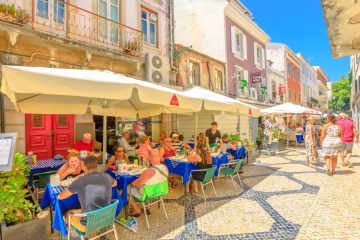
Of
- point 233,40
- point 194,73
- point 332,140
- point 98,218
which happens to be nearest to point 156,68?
point 194,73

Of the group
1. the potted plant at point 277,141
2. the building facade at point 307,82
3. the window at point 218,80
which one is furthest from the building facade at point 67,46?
the building facade at point 307,82

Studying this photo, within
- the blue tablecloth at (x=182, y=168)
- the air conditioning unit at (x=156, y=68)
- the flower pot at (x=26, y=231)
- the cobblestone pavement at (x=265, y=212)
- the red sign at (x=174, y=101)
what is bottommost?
the cobblestone pavement at (x=265, y=212)

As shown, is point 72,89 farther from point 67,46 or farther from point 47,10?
point 47,10

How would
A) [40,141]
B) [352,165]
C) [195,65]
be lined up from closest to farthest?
[40,141], [352,165], [195,65]

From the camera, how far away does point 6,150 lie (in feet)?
11.3

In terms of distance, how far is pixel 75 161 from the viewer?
423 centimetres

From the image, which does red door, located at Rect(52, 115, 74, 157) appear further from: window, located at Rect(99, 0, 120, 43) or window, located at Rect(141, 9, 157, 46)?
window, located at Rect(141, 9, 157, 46)

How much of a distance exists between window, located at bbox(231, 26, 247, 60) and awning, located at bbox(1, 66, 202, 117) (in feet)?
41.7

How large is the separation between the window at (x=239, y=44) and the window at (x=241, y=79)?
3.29 feet

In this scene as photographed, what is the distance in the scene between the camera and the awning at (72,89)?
2.86 metres

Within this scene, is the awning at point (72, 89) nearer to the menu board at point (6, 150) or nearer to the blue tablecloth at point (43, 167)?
the menu board at point (6, 150)

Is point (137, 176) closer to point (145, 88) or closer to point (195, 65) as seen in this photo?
point (145, 88)

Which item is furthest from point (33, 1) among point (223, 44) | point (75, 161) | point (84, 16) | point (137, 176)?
point (223, 44)

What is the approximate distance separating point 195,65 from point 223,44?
338 cm
